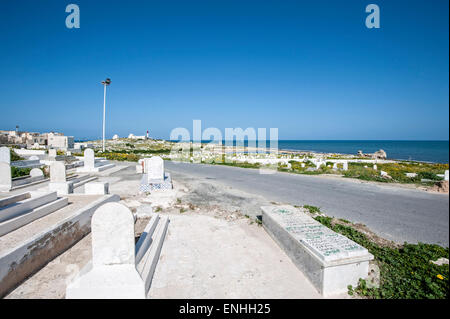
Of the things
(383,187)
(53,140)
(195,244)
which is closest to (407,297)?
(195,244)

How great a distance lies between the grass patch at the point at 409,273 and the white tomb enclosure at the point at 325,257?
214mm

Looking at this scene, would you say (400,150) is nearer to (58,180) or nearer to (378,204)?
(378,204)

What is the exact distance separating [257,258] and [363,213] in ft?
15.2

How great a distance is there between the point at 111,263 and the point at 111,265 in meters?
0.03

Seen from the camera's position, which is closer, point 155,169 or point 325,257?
point 325,257

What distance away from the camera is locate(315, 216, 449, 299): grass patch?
313cm

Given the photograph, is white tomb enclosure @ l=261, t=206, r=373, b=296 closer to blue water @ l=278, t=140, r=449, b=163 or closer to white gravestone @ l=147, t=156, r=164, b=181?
white gravestone @ l=147, t=156, r=164, b=181

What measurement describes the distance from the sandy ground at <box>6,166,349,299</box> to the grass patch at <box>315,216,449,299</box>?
2.32ft

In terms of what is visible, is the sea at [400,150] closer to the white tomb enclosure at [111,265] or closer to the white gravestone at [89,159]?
the white gravestone at [89,159]

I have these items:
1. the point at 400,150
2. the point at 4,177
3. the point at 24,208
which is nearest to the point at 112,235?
the point at 24,208

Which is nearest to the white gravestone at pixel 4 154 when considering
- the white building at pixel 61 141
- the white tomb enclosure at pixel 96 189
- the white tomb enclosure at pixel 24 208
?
the white tomb enclosure at pixel 96 189

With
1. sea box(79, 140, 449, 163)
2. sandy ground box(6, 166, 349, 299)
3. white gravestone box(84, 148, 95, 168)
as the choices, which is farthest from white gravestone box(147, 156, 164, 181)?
sea box(79, 140, 449, 163)

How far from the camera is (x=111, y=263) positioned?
3.18 meters

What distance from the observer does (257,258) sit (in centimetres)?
426
